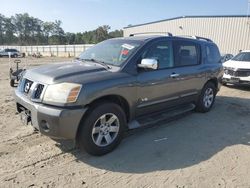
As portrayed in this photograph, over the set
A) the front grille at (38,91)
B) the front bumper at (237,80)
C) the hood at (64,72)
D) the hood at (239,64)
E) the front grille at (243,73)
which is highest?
the hood at (64,72)

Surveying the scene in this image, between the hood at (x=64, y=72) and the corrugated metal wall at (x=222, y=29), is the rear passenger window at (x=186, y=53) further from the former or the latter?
the corrugated metal wall at (x=222, y=29)

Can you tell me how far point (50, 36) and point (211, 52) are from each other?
12401cm

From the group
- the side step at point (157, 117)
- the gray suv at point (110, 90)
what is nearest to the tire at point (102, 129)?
the gray suv at point (110, 90)

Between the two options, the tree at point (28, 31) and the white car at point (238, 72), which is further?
the tree at point (28, 31)

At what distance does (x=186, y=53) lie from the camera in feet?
20.5

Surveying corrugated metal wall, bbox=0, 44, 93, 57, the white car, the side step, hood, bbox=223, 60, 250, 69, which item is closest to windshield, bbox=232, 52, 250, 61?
the white car

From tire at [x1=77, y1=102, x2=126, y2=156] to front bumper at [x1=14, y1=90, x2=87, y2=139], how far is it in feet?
0.53

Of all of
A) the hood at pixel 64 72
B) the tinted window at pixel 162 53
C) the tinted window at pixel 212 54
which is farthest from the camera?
the tinted window at pixel 212 54

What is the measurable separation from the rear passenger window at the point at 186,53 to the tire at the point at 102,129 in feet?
6.61

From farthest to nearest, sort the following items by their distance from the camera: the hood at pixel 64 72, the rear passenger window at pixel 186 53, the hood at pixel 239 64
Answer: the hood at pixel 239 64 → the rear passenger window at pixel 186 53 → the hood at pixel 64 72

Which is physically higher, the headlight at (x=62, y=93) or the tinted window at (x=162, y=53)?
the tinted window at (x=162, y=53)

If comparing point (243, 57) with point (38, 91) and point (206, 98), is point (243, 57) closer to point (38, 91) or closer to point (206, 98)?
point (206, 98)

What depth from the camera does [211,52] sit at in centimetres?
733

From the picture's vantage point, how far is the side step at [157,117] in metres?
5.00
